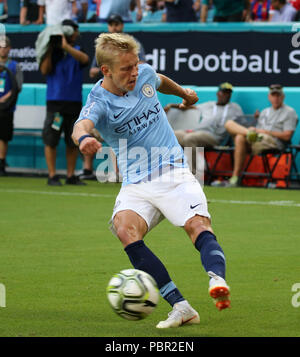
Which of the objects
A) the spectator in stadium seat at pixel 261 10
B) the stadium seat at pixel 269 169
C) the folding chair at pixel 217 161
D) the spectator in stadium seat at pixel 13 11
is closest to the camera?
the stadium seat at pixel 269 169

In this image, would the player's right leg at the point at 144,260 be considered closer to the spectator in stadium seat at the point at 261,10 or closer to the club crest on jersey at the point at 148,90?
the club crest on jersey at the point at 148,90

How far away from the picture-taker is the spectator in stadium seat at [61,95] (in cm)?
1585

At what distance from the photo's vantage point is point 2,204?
1341cm

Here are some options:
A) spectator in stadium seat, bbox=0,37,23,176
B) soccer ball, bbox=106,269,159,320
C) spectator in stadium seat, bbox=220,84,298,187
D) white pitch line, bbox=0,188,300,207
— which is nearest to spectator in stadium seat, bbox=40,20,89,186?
white pitch line, bbox=0,188,300,207

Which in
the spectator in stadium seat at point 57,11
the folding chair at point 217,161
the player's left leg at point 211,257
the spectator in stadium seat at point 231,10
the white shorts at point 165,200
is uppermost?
the white shorts at point 165,200

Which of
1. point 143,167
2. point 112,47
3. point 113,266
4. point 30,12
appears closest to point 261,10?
point 30,12

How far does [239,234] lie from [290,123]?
18.7 feet

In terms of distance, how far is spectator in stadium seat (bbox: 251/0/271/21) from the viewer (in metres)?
18.7

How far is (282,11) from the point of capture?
57.1 feet

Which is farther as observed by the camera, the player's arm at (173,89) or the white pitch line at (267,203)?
the white pitch line at (267,203)

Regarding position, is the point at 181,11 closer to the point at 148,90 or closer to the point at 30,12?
the point at 30,12

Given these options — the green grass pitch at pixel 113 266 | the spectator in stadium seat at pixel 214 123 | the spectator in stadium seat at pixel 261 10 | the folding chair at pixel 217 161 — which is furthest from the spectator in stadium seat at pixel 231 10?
the green grass pitch at pixel 113 266
